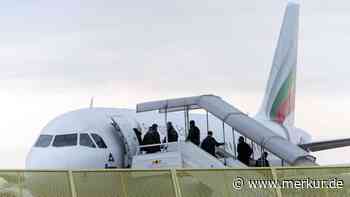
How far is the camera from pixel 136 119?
22062 millimetres

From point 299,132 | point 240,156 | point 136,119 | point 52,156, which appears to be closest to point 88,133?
point 52,156

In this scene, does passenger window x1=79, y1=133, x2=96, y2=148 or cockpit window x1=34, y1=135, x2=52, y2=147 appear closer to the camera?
passenger window x1=79, y1=133, x2=96, y2=148

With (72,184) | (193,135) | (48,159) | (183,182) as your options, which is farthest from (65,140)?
(183,182)

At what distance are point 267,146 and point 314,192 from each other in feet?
28.0

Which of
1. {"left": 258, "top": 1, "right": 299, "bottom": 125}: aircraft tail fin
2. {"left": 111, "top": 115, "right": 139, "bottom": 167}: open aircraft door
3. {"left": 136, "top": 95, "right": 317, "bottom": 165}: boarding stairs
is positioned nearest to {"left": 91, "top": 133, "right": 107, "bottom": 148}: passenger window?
{"left": 111, "top": 115, "right": 139, "bottom": 167}: open aircraft door

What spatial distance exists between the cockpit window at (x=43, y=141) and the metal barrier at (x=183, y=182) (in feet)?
19.1

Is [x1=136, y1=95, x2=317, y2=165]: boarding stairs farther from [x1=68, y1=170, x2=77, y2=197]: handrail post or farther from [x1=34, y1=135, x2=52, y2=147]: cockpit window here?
[x1=68, y1=170, x2=77, y2=197]: handrail post

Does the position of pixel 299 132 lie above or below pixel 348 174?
below

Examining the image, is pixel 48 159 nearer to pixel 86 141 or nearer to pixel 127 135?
pixel 86 141

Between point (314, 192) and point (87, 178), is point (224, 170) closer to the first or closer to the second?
point (314, 192)

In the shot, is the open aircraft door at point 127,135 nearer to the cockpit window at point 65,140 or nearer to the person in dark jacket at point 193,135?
the cockpit window at point 65,140

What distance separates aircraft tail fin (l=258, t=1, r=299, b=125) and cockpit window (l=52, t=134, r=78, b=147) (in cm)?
1793

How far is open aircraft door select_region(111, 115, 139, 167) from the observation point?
1981 centimetres

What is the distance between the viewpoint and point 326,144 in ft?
98.9
